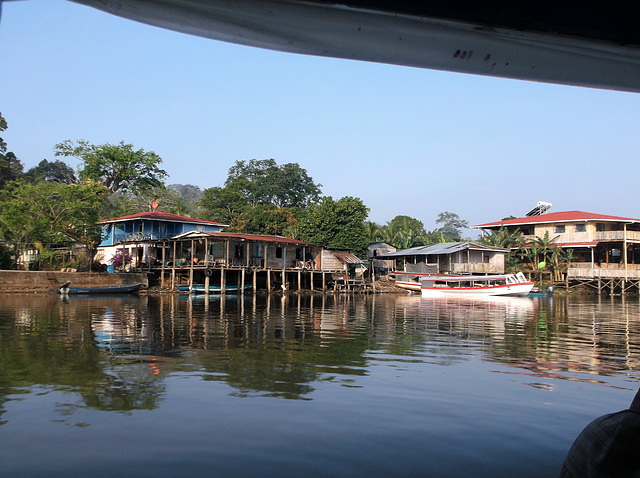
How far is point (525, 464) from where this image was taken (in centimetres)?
398

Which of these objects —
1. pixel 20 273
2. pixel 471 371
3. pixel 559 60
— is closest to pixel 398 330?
pixel 471 371

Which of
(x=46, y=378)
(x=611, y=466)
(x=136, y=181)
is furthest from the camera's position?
(x=136, y=181)

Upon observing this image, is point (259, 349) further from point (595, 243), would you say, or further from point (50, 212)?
point (595, 243)

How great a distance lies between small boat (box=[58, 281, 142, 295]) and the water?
741 inches

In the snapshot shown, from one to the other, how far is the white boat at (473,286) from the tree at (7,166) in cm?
A: 3589

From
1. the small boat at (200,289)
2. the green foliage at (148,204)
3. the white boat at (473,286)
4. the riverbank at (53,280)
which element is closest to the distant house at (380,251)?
the white boat at (473,286)

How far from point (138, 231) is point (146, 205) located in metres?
19.3

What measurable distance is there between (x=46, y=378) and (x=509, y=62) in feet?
23.3

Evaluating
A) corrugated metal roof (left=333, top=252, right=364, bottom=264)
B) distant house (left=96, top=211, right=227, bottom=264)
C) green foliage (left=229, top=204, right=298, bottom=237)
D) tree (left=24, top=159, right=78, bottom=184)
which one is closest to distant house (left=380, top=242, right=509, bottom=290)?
corrugated metal roof (left=333, top=252, right=364, bottom=264)

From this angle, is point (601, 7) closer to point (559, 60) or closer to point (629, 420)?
point (559, 60)

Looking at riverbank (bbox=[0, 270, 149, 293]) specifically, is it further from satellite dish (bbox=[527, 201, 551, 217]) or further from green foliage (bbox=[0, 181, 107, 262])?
satellite dish (bbox=[527, 201, 551, 217])

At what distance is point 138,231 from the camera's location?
38.0m

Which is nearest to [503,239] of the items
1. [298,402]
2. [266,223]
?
[266,223]

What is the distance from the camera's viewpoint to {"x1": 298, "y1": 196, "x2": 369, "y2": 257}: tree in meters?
43.3
